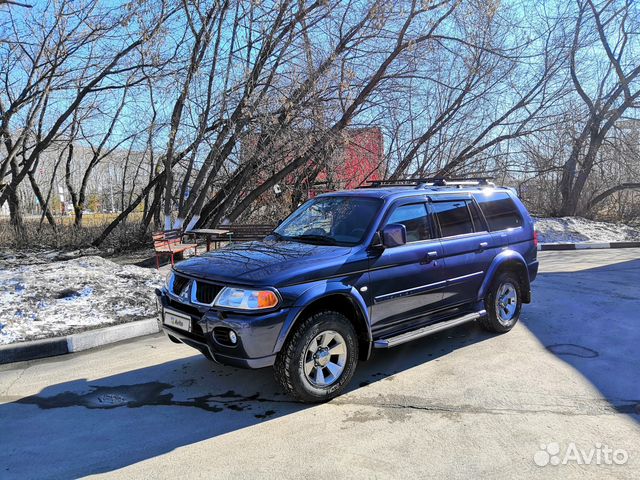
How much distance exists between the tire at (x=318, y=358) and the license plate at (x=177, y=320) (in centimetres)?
86

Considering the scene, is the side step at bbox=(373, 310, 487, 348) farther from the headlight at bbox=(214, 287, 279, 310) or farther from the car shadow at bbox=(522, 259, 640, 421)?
the headlight at bbox=(214, 287, 279, 310)

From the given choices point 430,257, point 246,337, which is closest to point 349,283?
point 246,337

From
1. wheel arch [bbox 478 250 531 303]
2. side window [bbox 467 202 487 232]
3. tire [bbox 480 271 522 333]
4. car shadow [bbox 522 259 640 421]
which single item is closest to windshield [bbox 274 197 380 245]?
side window [bbox 467 202 487 232]

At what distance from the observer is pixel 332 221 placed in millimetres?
4934

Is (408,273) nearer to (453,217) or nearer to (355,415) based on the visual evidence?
(453,217)

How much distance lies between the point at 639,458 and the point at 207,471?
280 centimetres

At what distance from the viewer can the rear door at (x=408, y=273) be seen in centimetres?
443

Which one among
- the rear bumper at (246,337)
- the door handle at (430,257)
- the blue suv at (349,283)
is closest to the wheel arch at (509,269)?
the blue suv at (349,283)

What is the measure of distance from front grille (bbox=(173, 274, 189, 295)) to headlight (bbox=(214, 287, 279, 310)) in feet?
1.98

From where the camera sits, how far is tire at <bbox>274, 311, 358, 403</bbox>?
3.83 m

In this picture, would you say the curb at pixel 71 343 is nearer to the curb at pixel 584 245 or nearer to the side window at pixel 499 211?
the side window at pixel 499 211

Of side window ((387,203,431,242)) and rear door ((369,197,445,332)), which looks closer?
rear door ((369,197,445,332))

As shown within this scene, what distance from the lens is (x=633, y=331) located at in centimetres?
588

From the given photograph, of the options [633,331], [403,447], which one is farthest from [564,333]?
[403,447]
